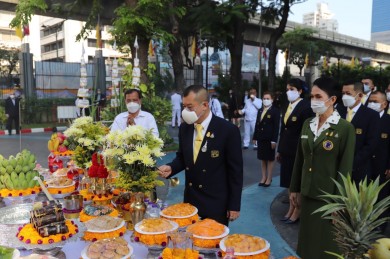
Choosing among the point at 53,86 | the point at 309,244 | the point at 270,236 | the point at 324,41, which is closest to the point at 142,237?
the point at 309,244

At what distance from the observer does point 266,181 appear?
24.1 feet

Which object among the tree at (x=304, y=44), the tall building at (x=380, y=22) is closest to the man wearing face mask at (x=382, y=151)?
the tree at (x=304, y=44)

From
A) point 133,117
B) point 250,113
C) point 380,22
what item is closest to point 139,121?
point 133,117

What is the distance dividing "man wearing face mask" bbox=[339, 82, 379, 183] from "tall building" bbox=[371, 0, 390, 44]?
238 feet

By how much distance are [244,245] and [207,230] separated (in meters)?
0.28

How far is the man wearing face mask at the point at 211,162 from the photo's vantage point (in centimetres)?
300

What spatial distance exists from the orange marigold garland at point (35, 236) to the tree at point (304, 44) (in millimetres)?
37568

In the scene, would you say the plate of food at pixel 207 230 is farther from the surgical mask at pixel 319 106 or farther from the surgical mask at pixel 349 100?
the surgical mask at pixel 349 100

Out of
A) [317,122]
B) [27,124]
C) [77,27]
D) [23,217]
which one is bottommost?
[27,124]

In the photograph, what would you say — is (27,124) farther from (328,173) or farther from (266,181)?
(328,173)

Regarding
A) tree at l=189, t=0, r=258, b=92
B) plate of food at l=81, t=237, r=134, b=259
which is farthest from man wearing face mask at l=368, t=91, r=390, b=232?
tree at l=189, t=0, r=258, b=92

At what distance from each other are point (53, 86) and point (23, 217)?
18.9 meters

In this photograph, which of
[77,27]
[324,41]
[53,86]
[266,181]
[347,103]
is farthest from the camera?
[77,27]

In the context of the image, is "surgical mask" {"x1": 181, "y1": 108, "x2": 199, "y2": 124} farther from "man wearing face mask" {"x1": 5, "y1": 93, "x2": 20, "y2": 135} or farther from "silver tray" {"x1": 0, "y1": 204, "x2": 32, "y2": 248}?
"man wearing face mask" {"x1": 5, "y1": 93, "x2": 20, "y2": 135}
